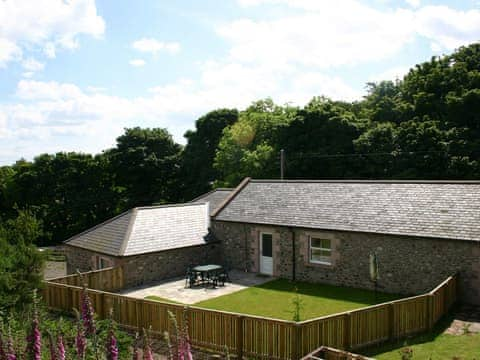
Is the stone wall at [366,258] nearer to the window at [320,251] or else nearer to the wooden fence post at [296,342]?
the window at [320,251]

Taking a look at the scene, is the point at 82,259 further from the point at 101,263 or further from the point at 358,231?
the point at 358,231

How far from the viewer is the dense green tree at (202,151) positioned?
157 ft

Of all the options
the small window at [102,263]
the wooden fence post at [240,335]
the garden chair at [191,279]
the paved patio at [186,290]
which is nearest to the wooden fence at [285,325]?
the wooden fence post at [240,335]

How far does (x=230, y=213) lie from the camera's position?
2478cm

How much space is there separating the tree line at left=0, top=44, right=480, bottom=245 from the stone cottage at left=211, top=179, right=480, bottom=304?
47.2ft

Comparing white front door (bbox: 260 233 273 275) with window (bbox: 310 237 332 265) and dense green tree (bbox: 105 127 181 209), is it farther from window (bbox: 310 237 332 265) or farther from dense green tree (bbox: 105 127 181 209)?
dense green tree (bbox: 105 127 181 209)

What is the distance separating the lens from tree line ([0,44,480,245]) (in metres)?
36.0

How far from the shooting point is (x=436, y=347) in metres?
12.9

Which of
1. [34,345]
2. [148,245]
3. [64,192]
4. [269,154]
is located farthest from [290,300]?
[64,192]

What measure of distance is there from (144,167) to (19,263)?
31738 millimetres

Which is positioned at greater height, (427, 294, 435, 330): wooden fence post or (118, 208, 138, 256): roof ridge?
(118, 208, 138, 256): roof ridge

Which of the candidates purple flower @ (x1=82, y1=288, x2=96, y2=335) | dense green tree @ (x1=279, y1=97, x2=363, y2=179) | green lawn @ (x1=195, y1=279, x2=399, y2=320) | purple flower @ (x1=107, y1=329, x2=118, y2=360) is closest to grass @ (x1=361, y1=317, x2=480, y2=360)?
green lawn @ (x1=195, y1=279, x2=399, y2=320)

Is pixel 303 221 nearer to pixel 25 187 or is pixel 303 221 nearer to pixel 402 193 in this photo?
pixel 402 193

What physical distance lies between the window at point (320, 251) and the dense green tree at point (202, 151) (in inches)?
1051
